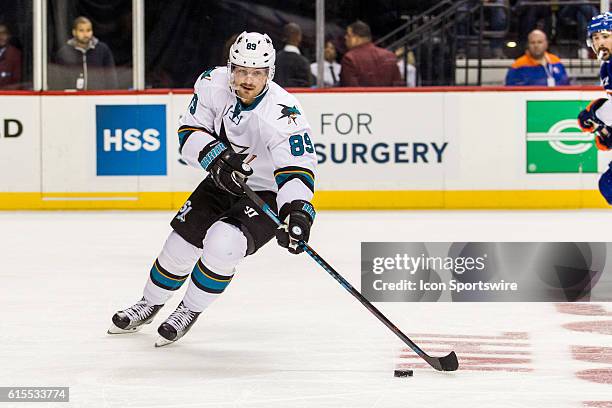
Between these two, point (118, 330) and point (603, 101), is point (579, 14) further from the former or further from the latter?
point (118, 330)

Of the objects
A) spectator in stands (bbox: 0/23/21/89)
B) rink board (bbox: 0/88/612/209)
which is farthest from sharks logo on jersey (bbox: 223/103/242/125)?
spectator in stands (bbox: 0/23/21/89)

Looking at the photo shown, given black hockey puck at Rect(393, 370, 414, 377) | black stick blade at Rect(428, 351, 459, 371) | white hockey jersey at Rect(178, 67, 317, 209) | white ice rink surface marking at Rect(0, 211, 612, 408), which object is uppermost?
white hockey jersey at Rect(178, 67, 317, 209)

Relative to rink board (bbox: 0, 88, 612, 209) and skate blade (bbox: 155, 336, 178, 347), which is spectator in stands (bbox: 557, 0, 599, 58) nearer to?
rink board (bbox: 0, 88, 612, 209)

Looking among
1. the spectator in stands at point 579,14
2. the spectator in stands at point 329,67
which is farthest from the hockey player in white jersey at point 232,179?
the spectator in stands at point 579,14

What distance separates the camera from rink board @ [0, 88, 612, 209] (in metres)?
8.59

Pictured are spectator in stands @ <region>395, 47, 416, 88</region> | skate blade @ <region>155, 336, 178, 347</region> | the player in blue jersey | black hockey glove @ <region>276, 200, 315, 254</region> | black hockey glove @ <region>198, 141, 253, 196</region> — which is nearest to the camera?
black hockey glove @ <region>276, 200, 315, 254</region>

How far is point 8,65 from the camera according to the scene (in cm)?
872

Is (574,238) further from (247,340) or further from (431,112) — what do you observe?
(247,340)

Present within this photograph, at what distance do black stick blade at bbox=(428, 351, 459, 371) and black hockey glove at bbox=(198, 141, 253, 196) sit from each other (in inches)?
30.5

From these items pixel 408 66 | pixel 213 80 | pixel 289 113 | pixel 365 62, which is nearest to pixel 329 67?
pixel 365 62

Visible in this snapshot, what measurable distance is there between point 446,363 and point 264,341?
708mm

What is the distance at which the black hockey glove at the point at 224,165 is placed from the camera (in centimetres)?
376

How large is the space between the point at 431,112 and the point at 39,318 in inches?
184

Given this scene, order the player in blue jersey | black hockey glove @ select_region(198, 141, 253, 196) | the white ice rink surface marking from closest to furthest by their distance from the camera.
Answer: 1. the white ice rink surface marking
2. black hockey glove @ select_region(198, 141, 253, 196)
3. the player in blue jersey
